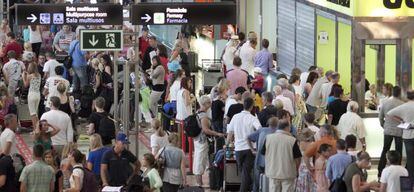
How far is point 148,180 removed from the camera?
1819 centimetres

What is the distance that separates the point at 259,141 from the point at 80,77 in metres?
10.2

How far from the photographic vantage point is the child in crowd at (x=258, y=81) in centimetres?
2739

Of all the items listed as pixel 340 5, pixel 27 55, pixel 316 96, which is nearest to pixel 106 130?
pixel 316 96

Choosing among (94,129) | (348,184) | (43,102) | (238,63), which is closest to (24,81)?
(43,102)

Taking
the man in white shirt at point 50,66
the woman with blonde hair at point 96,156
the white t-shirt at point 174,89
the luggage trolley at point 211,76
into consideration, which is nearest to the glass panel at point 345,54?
the white t-shirt at point 174,89

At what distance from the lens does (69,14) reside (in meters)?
27.6

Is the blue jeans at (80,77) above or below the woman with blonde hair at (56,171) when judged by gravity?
above

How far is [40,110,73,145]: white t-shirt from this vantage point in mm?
21328

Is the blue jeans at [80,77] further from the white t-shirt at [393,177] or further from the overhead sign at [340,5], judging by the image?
the white t-shirt at [393,177]

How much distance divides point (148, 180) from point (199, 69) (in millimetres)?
18416

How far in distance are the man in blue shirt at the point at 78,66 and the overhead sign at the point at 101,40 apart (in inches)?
265

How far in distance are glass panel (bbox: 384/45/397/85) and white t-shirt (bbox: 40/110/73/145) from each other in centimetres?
805

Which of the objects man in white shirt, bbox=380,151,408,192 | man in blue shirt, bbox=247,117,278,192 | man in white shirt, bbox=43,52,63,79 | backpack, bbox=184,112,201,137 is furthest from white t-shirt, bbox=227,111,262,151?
man in white shirt, bbox=43,52,63,79

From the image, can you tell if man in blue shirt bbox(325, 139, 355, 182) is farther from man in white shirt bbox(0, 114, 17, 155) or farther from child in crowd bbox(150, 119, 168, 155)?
man in white shirt bbox(0, 114, 17, 155)
